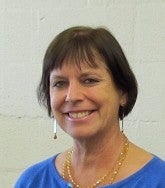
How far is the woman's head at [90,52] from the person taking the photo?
1.11 metres

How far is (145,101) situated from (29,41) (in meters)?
0.56

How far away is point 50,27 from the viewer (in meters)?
1.71

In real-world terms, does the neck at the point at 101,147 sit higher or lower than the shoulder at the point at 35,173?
higher

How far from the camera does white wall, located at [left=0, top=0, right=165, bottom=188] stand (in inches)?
62.7

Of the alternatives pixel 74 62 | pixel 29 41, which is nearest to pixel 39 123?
pixel 29 41

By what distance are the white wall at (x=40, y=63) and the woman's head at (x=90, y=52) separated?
0.43m

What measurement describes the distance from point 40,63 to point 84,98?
0.69 meters

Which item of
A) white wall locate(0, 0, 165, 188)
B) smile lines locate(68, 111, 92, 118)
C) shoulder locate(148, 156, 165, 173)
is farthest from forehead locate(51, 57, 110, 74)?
white wall locate(0, 0, 165, 188)

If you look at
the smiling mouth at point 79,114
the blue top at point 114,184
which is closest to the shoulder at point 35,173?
the blue top at point 114,184

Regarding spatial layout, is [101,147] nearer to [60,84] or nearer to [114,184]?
[114,184]

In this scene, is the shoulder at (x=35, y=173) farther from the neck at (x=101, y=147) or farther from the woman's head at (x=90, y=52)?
the woman's head at (x=90, y=52)

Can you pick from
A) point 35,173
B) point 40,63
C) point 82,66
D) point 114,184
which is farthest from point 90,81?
point 40,63

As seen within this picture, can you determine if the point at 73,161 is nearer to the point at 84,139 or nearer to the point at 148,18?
the point at 84,139

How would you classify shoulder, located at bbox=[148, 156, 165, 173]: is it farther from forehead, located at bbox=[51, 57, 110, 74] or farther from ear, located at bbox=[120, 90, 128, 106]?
forehead, located at bbox=[51, 57, 110, 74]
